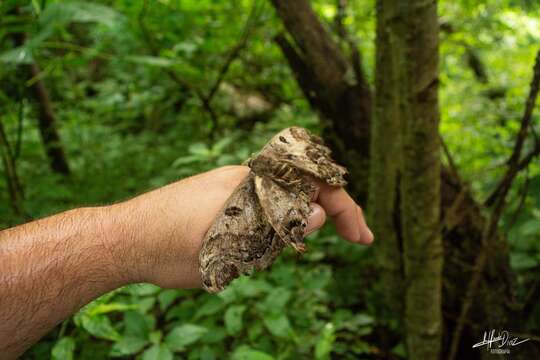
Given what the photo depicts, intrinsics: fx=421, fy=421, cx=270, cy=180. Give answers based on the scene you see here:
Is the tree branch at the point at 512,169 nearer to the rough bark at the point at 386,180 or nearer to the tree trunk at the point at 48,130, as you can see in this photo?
the rough bark at the point at 386,180

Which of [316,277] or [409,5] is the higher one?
[409,5]

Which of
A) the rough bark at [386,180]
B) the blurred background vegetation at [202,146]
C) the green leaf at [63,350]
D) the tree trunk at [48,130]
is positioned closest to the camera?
the green leaf at [63,350]

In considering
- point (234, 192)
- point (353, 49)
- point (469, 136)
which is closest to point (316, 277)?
point (234, 192)

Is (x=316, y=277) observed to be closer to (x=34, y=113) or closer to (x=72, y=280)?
(x=72, y=280)

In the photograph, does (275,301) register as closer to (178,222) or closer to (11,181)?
(178,222)

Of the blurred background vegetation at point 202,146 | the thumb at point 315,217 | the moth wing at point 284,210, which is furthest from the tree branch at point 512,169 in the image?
the moth wing at point 284,210

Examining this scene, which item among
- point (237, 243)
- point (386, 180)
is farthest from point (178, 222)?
point (386, 180)
